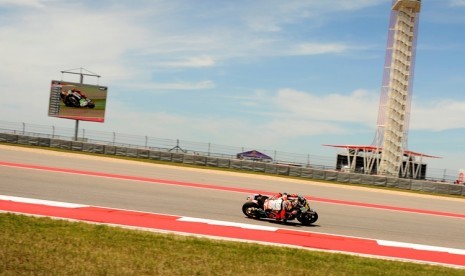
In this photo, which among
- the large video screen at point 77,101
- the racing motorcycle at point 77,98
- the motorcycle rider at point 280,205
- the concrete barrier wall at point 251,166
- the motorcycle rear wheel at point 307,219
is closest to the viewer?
the motorcycle rider at point 280,205

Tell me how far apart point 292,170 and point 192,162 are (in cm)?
654

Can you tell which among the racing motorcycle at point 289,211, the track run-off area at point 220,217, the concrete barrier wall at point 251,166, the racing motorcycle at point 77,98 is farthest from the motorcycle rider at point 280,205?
the racing motorcycle at point 77,98

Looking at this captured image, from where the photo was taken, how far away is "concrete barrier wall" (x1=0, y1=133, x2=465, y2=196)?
28688mm

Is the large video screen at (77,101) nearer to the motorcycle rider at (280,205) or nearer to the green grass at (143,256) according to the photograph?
Result: the motorcycle rider at (280,205)

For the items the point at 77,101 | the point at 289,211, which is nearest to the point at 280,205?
the point at 289,211

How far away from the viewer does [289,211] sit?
10234 mm

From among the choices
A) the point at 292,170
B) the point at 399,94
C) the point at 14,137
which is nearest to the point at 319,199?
the point at 292,170

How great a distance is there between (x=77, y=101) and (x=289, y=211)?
34.3 metres

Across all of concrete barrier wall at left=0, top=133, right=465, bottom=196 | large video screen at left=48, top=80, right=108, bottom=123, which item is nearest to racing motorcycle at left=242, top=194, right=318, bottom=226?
concrete barrier wall at left=0, top=133, right=465, bottom=196

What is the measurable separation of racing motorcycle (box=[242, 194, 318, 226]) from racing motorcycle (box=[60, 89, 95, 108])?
33.2 meters

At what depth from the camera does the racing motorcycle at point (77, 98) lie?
41.1 metres

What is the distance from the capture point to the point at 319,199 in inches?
667

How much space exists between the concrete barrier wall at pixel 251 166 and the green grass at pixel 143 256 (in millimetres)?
22973

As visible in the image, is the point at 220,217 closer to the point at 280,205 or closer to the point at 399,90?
the point at 280,205
